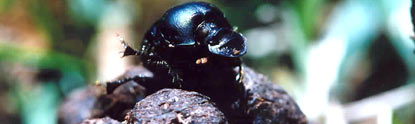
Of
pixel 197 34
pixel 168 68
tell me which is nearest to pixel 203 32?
pixel 197 34

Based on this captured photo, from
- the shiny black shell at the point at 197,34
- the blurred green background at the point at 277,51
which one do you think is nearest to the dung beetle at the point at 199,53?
the shiny black shell at the point at 197,34

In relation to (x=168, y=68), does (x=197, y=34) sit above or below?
above

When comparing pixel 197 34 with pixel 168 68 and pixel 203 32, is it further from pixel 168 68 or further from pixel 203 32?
pixel 168 68

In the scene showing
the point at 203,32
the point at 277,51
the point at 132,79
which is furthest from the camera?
the point at 277,51

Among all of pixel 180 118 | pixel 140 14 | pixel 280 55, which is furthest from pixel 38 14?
pixel 180 118

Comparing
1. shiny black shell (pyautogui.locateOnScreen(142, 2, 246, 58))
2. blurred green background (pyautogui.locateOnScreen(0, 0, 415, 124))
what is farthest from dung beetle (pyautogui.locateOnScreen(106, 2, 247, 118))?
blurred green background (pyautogui.locateOnScreen(0, 0, 415, 124))

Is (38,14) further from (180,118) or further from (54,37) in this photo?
(180,118)

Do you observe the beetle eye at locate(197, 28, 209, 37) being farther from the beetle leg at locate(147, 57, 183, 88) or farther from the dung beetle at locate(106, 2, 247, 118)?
the beetle leg at locate(147, 57, 183, 88)

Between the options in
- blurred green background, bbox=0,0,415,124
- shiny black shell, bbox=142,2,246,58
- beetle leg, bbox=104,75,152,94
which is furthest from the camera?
blurred green background, bbox=0,0,415,124
